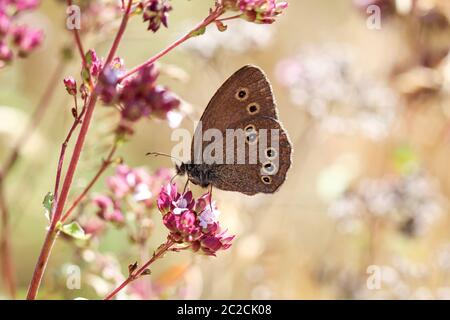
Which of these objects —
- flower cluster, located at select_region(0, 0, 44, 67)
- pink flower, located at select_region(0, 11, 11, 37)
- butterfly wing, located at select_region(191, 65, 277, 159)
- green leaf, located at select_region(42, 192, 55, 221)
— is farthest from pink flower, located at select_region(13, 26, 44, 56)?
green leaf, located at select_region(42, 192, 55, 221)

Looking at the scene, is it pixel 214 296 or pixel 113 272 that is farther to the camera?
pixel 214 296

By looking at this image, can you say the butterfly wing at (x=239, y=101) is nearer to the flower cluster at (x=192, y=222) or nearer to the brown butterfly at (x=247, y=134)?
the brown butterfly at (x=247, y=134)

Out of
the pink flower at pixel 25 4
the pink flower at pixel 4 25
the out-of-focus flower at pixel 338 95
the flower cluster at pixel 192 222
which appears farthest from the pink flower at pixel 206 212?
the out-of-focus flower at pixel 338 95

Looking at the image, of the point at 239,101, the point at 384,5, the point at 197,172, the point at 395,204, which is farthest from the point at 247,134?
the point at 384,5

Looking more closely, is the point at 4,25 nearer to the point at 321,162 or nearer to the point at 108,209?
the point at 108,209

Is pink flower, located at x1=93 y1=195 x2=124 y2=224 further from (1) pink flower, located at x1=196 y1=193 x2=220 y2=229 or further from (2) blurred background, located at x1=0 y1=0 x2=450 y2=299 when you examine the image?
(2) blurred background, located at x1=0 y1=0 x2=450 y2=299
